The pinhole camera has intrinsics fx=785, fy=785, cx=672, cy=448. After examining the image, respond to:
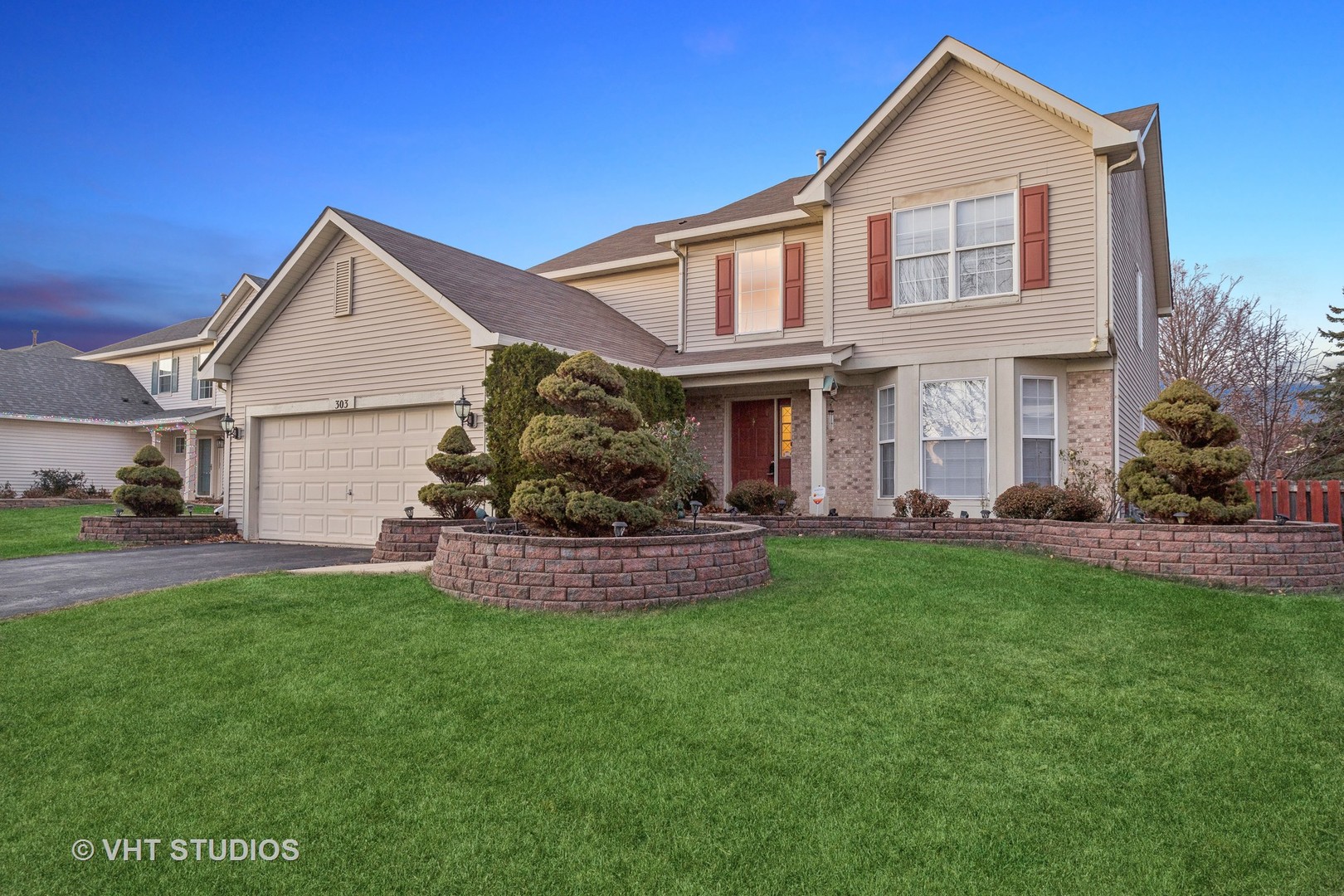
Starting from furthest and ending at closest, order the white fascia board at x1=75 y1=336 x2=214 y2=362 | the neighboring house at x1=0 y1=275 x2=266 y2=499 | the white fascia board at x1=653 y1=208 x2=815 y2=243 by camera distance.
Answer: the white fascia board at x1=75 y1=336 x2=214 y2=362 < the neighboring house at x1=0 y1=275 x2=266 y2=499 < the white fascia board at x1=653 y1=208 x2=815 y2=243

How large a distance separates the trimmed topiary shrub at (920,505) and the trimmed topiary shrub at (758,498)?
1.84 metres

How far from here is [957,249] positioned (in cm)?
1256

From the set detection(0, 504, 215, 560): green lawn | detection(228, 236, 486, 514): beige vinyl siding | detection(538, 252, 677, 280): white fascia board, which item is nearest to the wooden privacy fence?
detection(538, 252, 677, 280): white fascia board

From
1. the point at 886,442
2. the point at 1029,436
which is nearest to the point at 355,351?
the point at 886,442

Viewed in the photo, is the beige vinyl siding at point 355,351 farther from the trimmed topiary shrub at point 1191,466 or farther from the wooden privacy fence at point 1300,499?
the wooden privacy fence at point 1300,499

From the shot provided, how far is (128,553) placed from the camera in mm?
11703

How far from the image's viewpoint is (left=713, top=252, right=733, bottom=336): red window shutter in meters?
15.5

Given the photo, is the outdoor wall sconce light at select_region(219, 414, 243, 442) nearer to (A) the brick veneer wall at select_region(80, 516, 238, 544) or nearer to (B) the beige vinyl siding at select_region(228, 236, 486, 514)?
(B) the beige vinyl siding at select_region(228, 236, 486, 514)

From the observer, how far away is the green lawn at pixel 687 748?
3084 millimetres

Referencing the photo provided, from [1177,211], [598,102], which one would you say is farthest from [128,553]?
[1177,211]

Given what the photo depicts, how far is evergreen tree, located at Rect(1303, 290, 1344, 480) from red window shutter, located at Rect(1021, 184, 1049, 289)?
748 inches

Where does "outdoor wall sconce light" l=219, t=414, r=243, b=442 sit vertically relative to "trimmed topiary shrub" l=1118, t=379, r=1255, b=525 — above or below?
above

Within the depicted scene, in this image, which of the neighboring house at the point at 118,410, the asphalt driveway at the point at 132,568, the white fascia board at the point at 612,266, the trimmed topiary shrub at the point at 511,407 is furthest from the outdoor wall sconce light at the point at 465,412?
the neighboring house at the point at 118,410

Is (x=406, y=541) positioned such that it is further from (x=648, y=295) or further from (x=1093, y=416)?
(x=1093, y=416)
